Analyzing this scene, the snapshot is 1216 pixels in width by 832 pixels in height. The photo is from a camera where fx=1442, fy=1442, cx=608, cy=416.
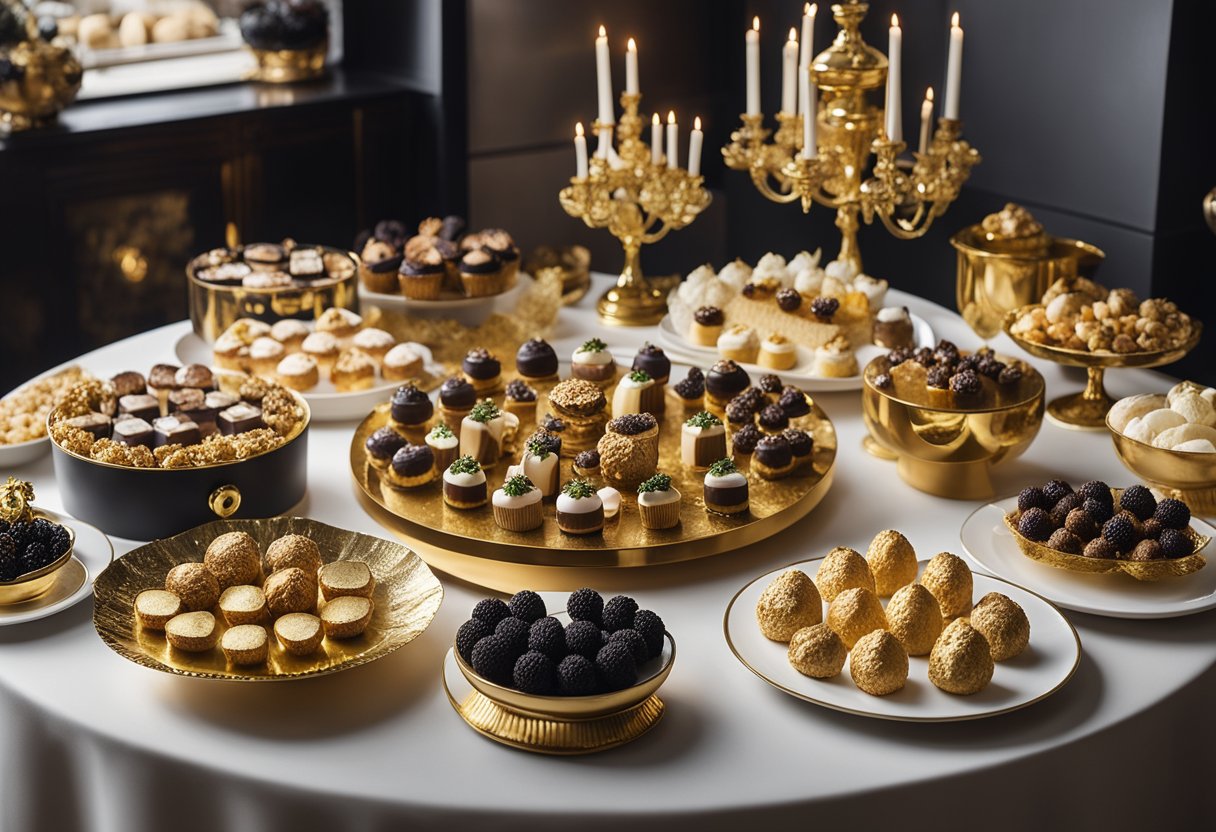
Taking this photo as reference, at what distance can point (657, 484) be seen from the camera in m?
2.43

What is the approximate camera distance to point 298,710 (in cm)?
203

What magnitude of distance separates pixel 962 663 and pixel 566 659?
541mm

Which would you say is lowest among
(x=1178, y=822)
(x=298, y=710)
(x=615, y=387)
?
(x=1178, y=822)

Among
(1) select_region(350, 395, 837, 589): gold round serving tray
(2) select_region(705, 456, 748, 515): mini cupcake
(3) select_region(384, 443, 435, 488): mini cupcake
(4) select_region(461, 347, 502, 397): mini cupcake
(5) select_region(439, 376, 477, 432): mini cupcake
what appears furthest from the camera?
(4) select_region(461, 347, 502, 397): mini cupcake

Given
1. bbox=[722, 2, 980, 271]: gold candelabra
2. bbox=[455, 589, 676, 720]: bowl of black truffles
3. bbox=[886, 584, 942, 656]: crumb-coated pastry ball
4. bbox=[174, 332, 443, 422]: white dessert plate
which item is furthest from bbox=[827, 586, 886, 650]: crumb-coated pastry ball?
bbox=[722, 2, 980, 271]: gold candelabra

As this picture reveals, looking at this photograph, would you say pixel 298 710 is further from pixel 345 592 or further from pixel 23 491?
pixel 23 491

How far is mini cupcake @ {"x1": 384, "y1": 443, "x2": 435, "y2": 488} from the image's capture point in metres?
2.59

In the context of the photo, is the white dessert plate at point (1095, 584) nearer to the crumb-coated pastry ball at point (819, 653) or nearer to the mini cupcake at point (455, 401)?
the crumb-coated pastry ball at point (819, 653)

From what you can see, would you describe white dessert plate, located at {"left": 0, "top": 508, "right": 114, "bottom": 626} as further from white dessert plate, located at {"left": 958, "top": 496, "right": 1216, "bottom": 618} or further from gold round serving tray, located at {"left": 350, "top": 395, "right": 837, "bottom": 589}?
white dessert plate, located at {"left": 958, "top": 496, "right": 1216, "bottom": 618}

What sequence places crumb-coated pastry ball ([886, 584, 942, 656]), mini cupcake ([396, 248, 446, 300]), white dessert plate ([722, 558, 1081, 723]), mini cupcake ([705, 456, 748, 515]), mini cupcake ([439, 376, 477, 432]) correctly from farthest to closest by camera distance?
mini cupcake ([396, 248, 446, 300]) → mini cupcake ([439, 376, 477, 432]) → mini cupcake ([705, 456, 748, 515]) → crumb-coated pastry ball ([886, 584, 942, 656]) → white dessert plate ([722, 558, 1081, 723])

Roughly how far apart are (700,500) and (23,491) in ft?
3.73

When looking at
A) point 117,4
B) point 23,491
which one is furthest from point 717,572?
point 117,4

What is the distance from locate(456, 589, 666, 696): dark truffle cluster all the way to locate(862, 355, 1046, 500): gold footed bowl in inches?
33.6

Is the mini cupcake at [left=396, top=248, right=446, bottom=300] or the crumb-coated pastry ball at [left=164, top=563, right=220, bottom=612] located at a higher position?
the mini cupcake at [left=396, top=248, right=446, bottom=300]
